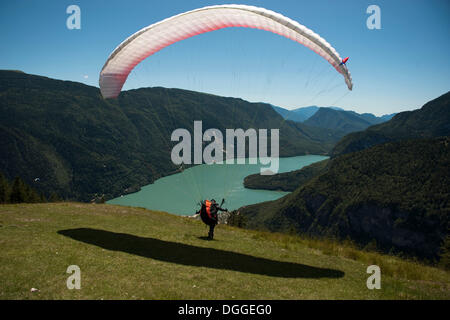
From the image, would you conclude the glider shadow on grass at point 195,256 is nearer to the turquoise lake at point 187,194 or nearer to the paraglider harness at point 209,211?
the paraglider harness at point 209,211

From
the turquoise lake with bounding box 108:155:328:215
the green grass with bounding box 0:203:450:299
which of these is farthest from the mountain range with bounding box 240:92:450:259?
the green grass with bounding box 0:203:450:299

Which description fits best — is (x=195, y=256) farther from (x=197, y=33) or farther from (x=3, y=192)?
(x=3, y=192)

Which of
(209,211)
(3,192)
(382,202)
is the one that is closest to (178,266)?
(209,211)

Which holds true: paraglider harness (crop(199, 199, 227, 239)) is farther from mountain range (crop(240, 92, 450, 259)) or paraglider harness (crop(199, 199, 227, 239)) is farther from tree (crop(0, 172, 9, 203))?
mountain range (crop(240, 92, 450, 259))

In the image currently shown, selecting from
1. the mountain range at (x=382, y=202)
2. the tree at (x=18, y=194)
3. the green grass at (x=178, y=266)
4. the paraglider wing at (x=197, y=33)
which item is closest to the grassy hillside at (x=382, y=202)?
the mountain range at (x=382, y=202)

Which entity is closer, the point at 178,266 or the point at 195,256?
the point at 178,266
